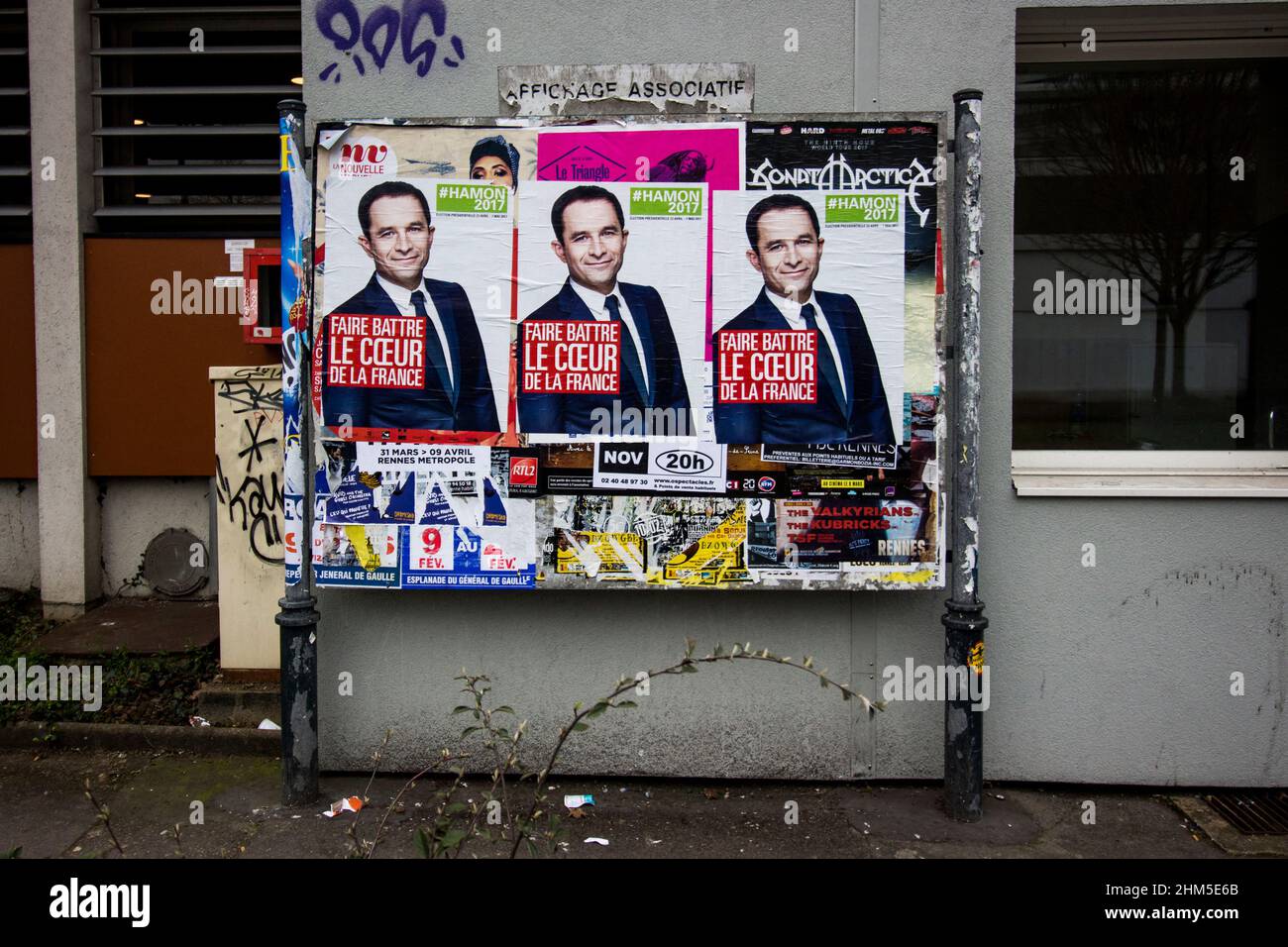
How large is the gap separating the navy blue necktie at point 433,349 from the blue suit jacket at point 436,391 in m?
0.02

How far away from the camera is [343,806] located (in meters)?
4.54

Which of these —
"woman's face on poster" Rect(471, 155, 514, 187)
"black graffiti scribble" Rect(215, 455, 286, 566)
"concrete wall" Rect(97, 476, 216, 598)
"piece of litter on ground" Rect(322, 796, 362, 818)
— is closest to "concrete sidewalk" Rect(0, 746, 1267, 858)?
"piece of litter on ground" Rect(322, 796, 362, 818)

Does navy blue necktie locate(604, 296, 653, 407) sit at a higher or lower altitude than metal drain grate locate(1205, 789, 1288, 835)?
higher

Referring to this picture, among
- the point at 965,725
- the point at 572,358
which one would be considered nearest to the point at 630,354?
the point at 572,358

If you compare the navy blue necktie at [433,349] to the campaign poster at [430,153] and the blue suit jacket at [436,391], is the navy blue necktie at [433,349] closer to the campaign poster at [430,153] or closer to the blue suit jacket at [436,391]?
the blue suit jacket at [436,391]

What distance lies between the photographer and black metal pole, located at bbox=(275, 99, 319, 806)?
4492 millimetres

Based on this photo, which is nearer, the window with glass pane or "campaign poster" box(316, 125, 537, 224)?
"campaign poster" box(316, 125, 537, 224)

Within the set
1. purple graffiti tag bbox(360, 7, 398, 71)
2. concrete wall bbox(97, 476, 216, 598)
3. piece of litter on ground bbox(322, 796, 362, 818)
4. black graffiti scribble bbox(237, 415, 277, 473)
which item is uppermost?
purple graffiti tag bbox(360, 7, 398, 71)

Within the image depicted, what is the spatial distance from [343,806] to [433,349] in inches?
88.9

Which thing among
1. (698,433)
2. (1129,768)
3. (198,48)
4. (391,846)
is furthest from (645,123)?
(198,48)

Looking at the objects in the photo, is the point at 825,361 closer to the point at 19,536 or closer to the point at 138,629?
the point at 138,629

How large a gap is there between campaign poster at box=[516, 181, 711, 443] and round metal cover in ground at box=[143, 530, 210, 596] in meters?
3.66

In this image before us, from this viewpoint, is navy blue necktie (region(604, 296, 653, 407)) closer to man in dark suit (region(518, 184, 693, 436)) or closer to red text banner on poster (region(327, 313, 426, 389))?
man in dark suit (region(518, 184, 693, 436))

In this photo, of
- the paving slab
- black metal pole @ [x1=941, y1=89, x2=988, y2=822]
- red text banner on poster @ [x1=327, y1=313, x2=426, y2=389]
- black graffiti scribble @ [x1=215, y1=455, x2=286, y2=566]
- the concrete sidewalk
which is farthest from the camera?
the paving slab
